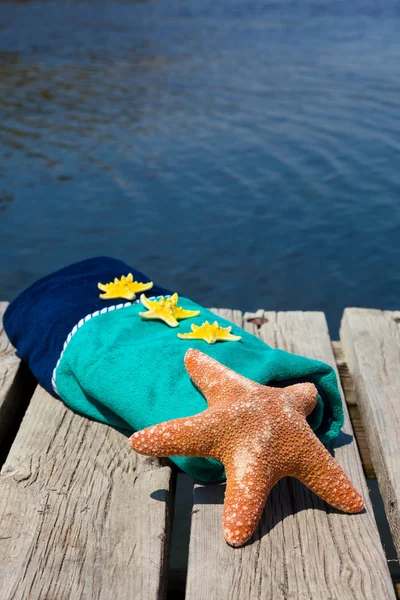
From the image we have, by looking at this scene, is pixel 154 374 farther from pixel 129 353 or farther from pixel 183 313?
pixel 183 313

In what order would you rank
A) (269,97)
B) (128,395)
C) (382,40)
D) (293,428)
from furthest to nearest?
(382,40) → (269,97) → (128,395) → (293,428)

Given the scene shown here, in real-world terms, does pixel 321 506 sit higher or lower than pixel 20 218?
higher

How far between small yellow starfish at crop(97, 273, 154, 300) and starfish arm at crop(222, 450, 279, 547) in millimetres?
1119

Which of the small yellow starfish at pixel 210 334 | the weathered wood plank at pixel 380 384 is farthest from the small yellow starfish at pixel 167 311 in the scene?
the weathered wood plank at pixel 380 384

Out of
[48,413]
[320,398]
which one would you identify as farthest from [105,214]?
[320,398]

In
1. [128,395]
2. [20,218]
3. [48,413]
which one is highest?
[128,395]

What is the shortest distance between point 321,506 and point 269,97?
8740mm

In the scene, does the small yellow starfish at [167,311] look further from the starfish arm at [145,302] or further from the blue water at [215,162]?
the blue water at [215,162]

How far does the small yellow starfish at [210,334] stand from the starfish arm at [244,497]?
634 mm

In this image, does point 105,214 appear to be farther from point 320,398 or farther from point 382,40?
point 382,40

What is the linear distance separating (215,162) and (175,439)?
612 cm

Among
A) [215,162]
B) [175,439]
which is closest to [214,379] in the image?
[175,439]

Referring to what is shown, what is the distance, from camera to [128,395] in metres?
2.66

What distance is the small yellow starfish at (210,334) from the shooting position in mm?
2811
